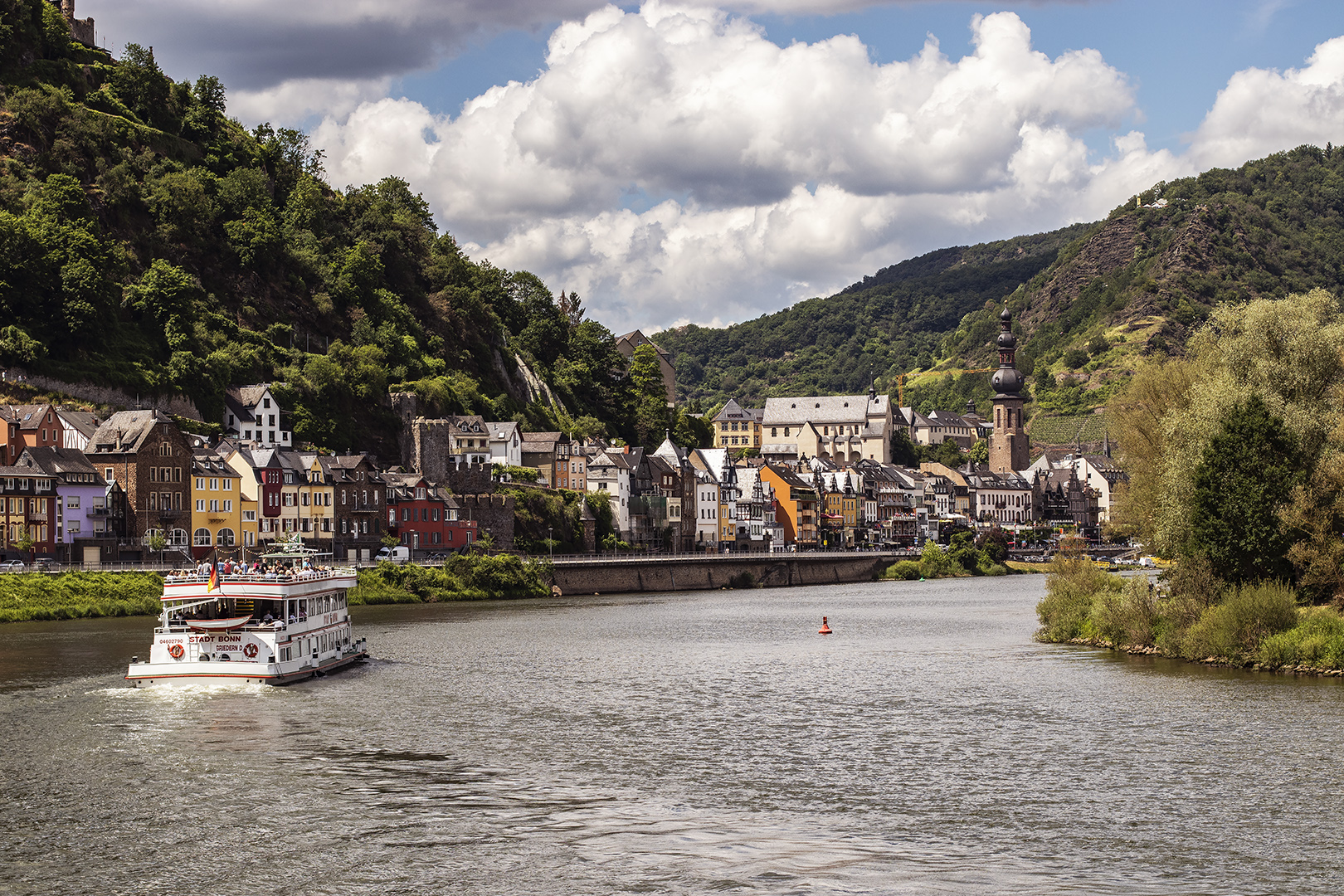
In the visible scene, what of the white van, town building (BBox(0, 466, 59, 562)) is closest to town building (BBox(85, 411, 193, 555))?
town building (BBox(0, 466, 59, 562))

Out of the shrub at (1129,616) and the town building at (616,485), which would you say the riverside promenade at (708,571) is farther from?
the shrub at (1129,616)

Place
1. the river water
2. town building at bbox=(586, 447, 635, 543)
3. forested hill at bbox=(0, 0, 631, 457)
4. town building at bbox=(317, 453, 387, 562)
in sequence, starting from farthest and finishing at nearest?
town building at bbox=(586, 447, 635, 543) → forested hill at bbox=(0, 0, 631, 457) → town building at bbox=(317, 453, 387, 562) → the river water

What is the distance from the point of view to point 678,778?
29547mm

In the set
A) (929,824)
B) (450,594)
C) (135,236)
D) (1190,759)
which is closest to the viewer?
(929,824)

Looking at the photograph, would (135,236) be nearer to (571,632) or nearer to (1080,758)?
(571,632)

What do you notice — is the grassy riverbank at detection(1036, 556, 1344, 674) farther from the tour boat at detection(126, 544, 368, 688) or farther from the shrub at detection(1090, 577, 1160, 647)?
the tour boat at detection(126, 544, 368, 688)

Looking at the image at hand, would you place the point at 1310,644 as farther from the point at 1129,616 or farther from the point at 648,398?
the point at 648,398

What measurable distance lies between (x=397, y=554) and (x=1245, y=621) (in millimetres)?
66064

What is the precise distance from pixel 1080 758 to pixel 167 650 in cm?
2689

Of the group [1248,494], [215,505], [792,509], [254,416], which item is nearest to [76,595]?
[215,505]

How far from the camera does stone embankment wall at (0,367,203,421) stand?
95.3m

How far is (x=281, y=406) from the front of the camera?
112 metres

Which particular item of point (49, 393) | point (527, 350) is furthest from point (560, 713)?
point (527, 350)

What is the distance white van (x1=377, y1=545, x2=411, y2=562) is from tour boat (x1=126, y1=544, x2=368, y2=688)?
48.9 m
